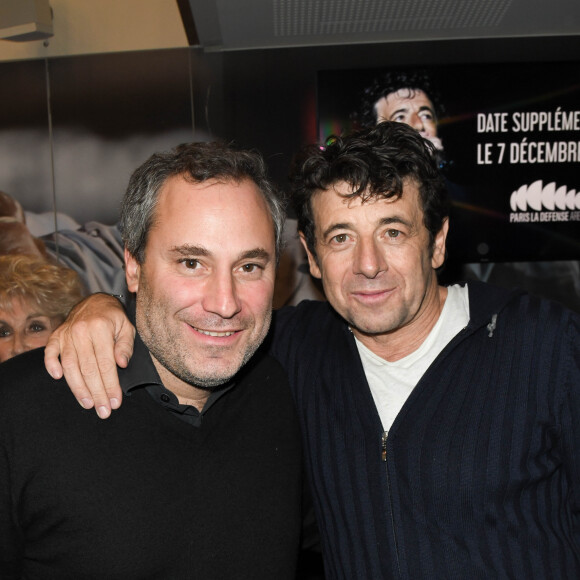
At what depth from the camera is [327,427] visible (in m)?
1.58

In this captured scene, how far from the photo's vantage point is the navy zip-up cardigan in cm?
138

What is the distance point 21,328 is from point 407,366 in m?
1.83

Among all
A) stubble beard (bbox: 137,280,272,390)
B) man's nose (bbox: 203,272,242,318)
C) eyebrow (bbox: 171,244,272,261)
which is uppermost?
eyebrow (bbox: 171,244,272,261)

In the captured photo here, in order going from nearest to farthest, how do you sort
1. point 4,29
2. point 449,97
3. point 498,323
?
1. point 498,323
2. point 4,29
3. point 449,97

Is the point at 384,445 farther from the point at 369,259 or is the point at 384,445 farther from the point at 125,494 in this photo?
the point at 125,494

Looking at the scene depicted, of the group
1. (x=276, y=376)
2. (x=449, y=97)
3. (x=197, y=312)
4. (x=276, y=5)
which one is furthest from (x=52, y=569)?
(x=449, y=97)

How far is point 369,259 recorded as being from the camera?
1.58 metres

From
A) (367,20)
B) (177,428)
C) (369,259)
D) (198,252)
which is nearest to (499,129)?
(367,20)

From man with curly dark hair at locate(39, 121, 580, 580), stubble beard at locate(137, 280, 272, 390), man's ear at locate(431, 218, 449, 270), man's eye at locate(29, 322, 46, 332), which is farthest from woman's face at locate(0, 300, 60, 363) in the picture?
man's ear at locate(431, 218, 449, 270)

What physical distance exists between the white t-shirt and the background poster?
2396 millimetres

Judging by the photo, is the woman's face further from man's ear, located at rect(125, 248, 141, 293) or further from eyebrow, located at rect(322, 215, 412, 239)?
eyebrow, located at rect(322, 215, 412, 239)

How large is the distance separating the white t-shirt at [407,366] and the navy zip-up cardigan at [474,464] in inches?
2.3

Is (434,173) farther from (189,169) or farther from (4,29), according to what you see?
(4,29)

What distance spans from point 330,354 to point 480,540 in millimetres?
604
